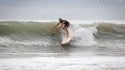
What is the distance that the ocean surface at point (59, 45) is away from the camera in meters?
18.0

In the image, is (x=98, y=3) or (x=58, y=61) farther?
(x=98, y=3)

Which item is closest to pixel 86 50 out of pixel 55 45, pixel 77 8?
pixel 55 45

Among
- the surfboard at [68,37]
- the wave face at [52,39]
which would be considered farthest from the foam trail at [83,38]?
the surfboard at [68,37]

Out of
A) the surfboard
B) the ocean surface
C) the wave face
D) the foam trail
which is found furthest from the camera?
the foam trail

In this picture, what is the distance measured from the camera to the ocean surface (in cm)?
1800

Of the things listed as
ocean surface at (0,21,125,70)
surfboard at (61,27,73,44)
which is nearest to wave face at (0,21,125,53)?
ocean surface at (0,21,125,70)

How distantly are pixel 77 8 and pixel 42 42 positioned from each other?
37.3m

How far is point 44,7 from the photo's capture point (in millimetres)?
61375

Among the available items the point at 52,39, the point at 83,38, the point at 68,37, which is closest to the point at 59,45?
the point at 68,37

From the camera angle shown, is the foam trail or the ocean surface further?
the foam trail

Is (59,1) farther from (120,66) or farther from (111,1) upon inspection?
(120,66)

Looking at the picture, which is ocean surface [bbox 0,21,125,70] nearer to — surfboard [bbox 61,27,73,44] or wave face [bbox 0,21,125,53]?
wave face [bbox 0,21,125,53]

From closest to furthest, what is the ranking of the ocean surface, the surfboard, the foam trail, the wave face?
1. the ocean surface
2. the wave face
3. the surfboard
4. the foam trail

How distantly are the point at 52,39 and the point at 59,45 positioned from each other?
2457 millimetres
